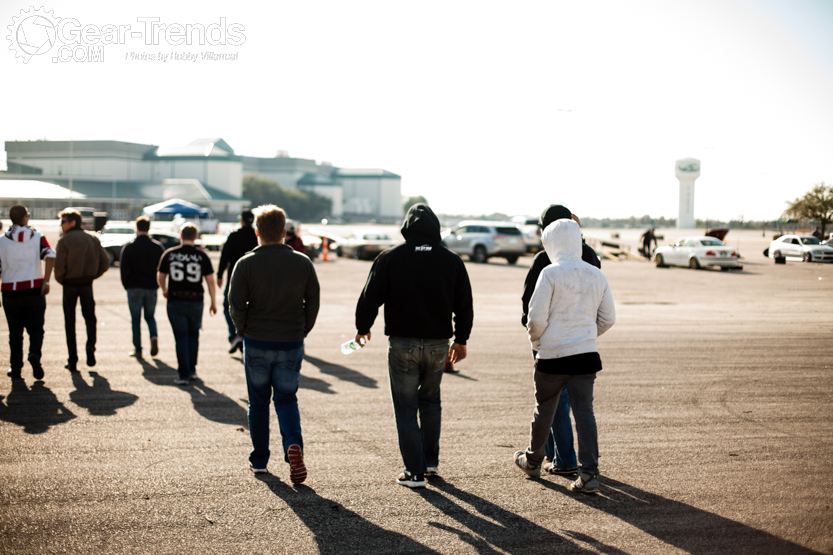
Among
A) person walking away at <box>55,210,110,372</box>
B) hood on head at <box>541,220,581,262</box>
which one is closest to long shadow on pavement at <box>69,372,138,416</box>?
person walking away at <box>55,210,110,372</box>

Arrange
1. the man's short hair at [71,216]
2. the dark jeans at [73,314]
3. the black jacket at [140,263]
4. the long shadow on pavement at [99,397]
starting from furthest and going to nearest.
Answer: the black jacket at [140,263]
the man's short hair at [71,216]
the dark jeans at [73,314]
the long shadow on pavement at [99,397]

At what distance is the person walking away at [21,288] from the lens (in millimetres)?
7984

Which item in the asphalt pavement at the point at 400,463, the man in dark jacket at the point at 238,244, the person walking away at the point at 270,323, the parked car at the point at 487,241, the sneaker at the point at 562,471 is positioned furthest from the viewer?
the parked car at the point at 487,241

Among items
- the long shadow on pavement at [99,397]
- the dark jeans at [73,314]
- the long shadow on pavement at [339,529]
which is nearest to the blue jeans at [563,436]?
the long shadow on pavement at [339,529]

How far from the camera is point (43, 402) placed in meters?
6.96

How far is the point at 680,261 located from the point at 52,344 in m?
27.6

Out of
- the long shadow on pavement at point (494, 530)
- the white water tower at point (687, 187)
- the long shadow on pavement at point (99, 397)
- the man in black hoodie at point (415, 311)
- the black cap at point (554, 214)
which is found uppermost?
the white water tower at point (687, 187)

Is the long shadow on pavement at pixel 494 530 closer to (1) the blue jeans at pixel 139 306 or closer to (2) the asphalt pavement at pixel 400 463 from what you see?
(2) the asphalt pavement at pixel 400 463

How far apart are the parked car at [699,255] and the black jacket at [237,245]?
84.6 feet

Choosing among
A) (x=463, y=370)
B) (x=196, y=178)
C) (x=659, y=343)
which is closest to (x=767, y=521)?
(x=463, y=370)

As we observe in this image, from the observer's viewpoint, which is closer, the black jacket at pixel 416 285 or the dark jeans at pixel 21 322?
the black jacket at pixel 416 285

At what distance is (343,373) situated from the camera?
891 cm

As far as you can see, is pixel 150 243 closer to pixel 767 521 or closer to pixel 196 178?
pixel 767 521

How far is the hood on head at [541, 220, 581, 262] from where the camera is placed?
15.7ft
